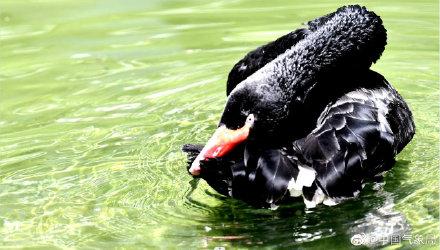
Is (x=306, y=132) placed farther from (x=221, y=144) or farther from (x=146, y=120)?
(x=146, y=120)

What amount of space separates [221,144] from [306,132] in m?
0.47

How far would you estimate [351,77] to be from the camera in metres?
5.02

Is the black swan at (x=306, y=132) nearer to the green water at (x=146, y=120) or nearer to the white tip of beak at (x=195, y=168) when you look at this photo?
the white tip of beak at (x=195, y=168)

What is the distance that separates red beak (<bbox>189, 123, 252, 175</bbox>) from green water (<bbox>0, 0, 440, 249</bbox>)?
278mm

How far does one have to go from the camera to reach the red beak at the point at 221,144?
4.30 m

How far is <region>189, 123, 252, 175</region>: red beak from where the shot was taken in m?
4.30

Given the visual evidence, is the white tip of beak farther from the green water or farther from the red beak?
the green water

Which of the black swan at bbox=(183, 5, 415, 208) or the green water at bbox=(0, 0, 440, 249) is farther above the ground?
the black swan at bbox=(183, 5, 415, 208)

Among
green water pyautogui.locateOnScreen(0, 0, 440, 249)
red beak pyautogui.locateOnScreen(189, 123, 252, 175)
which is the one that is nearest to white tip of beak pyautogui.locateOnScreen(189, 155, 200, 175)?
red beak pyautogui.locateOnScreen(189, 123, 252, 175)

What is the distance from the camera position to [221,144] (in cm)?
432

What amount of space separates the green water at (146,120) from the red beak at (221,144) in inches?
10.9

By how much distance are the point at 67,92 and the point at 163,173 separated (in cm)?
187

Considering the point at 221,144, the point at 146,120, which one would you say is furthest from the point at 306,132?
the point at 146,120

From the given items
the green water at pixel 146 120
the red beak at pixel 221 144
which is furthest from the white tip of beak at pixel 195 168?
the green water at pixel 146 120
